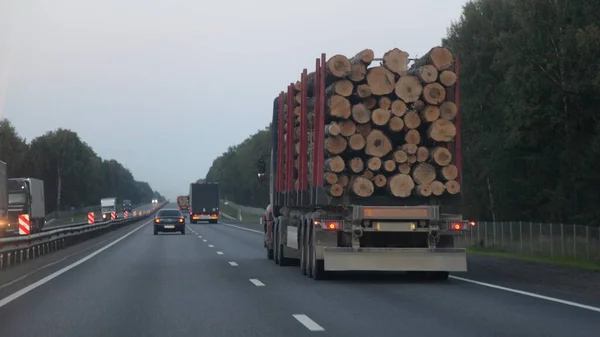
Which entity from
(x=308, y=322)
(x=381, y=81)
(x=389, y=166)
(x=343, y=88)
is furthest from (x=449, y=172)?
(x=308, y=322)

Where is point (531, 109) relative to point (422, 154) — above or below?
above

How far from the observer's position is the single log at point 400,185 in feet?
64.2

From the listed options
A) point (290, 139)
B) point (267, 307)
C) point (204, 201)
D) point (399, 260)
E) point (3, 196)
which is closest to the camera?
point (267, 307)

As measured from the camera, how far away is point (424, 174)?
19656mm

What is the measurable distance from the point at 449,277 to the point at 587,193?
2792 cm

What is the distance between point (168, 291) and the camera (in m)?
18.3

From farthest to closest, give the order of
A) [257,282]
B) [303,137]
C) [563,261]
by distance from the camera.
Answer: [563,261] → [303,137] → [257,282]

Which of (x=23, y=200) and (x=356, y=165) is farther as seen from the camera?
(x=23, y=200)

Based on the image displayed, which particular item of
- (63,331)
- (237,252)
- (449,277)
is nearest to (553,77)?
(237,252)

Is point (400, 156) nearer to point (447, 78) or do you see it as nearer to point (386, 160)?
point (386, 160)

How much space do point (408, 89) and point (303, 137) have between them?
9.97 feet

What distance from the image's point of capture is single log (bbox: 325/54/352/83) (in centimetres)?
1983

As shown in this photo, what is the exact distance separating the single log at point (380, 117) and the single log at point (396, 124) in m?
0.10

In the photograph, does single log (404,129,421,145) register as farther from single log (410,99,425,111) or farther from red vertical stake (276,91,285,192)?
red vertical stake (276,91,285,192)
